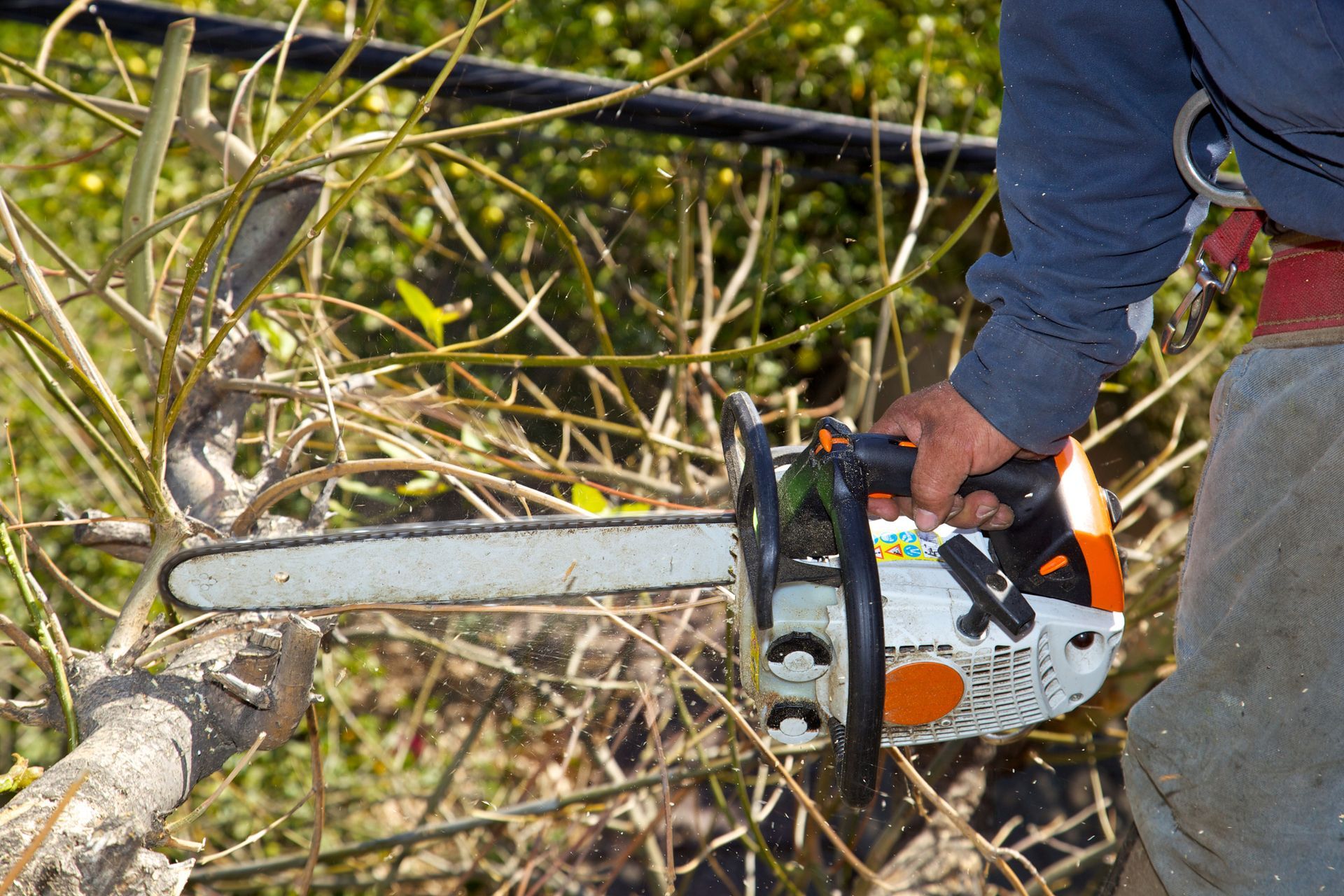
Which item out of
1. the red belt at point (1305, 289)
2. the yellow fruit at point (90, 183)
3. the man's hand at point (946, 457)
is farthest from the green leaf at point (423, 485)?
the yellow fruit at point (90, 183)

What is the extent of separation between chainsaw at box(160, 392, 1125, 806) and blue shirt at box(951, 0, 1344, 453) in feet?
0.43

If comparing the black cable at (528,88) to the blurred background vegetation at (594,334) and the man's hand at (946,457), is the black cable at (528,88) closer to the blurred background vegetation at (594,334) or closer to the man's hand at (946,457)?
the blurred background vegetation at (594,334)

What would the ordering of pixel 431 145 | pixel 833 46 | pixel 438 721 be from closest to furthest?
pixel 431 145 → pixel 438 721 → pixel 833 46

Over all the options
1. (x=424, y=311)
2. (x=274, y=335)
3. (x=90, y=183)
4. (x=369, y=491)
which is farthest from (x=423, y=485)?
(x=90, y=183)

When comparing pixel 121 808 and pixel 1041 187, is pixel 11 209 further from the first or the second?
pixel 1041 187

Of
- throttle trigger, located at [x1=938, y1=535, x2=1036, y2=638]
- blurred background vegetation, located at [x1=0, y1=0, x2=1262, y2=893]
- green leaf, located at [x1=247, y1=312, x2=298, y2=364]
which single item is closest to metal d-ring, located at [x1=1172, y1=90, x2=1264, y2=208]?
throttle trigger, located at [x1=938, y1=535, x2=1036, y2=638]

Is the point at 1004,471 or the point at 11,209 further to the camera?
the point at 11,209

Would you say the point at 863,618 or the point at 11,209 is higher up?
the point at 11,209

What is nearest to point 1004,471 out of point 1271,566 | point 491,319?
point 1271,566

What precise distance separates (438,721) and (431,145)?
207 centimetres

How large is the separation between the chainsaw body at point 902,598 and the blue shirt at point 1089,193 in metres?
0.13

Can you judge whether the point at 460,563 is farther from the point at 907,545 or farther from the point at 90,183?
the point at 90,183

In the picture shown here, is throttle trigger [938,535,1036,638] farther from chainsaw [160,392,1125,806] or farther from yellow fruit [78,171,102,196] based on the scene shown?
yellow fruit [78,171,102,196]

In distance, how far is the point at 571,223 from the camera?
10.6ft
